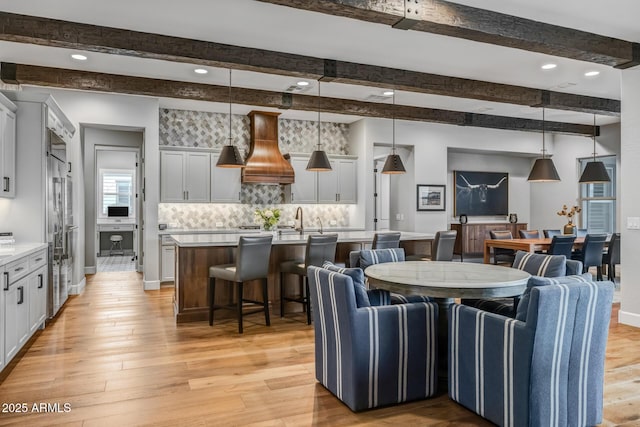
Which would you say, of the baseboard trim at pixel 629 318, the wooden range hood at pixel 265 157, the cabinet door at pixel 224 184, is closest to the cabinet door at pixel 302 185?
the wooden range hood at pixel 265 157

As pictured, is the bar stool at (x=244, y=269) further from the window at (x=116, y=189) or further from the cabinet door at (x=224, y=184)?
the window at (x=116, y=189)

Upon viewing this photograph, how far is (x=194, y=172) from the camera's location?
7367 mm

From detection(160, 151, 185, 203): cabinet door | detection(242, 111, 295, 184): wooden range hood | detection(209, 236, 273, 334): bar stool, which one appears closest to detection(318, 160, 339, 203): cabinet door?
detection(242, 111, 295, 184): wooden range hood

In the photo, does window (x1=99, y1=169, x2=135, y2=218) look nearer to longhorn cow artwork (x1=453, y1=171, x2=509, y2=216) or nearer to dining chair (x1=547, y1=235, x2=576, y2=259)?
longhorn cow artwork (x1=453, y1=171, x2=509, y2=216)

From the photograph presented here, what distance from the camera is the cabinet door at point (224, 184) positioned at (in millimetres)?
7559

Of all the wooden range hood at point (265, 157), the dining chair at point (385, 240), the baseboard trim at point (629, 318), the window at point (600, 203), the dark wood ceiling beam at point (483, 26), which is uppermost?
the dark wood ceiling beam at point (483, 26)

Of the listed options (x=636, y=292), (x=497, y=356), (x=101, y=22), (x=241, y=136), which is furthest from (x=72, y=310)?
(x=636, y=292)

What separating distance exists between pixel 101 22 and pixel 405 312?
3.68 m

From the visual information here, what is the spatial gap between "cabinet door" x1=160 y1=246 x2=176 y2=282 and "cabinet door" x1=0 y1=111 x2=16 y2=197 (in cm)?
277

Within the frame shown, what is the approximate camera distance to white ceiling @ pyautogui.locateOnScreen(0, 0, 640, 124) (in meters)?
3.70

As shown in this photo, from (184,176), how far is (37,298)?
3565 millimetres

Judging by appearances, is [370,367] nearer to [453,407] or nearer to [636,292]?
[453,407]

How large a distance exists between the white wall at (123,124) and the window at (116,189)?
202 inches

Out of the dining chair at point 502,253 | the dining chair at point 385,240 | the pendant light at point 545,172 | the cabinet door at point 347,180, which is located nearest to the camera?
the dining chair at point 385,240
